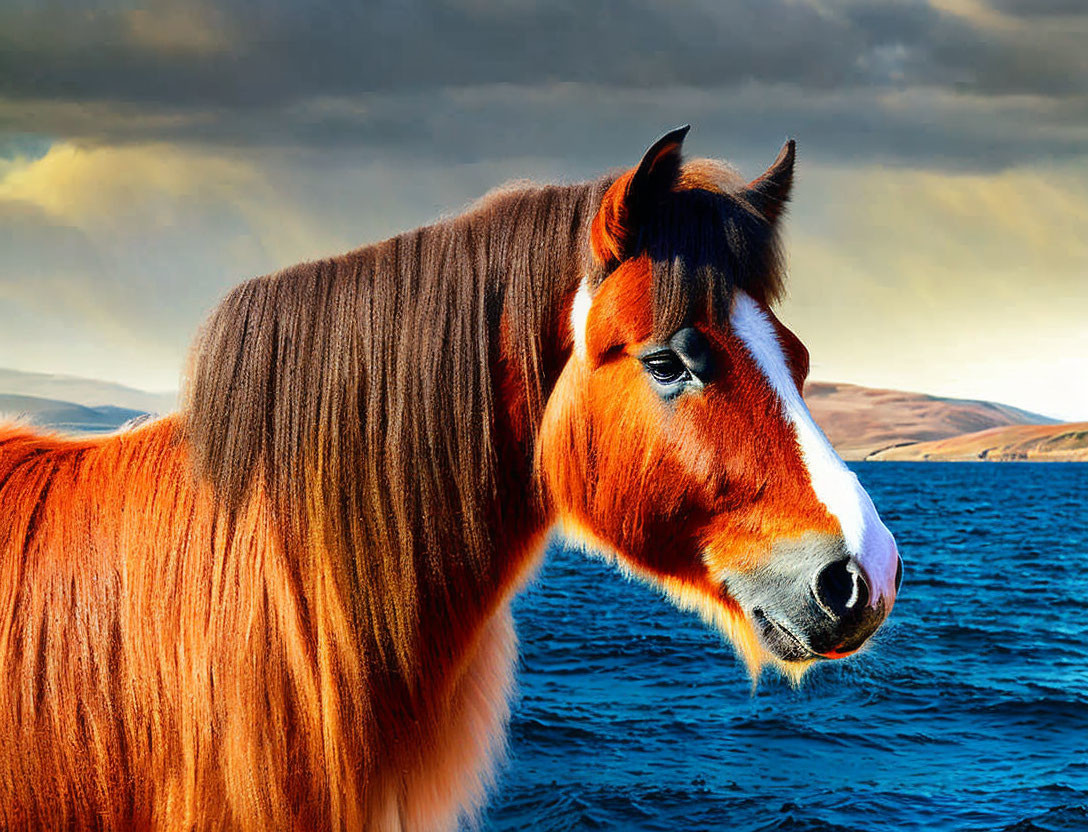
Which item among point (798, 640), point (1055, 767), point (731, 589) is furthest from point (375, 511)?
point (1055, 767)

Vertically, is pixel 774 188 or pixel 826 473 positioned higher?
pixel 774 188

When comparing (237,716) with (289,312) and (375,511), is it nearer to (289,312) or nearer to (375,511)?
(375,511)

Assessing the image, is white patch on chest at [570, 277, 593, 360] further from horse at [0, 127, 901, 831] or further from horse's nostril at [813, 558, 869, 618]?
horse's nostril at [813, 558, 869, 618]

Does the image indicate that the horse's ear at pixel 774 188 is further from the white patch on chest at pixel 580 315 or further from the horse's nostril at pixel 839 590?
the horse's nostril at pixel 839 590

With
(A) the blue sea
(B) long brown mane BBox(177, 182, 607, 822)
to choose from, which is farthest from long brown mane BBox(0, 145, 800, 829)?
(A) the blue sea

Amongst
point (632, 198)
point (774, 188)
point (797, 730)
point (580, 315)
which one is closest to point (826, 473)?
point (580, 315)

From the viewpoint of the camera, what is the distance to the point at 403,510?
2.59m

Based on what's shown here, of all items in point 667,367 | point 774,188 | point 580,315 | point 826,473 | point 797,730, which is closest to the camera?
point 826,473

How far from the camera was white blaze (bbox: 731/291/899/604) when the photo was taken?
238cm

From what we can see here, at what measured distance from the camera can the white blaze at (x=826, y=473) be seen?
2377 mm

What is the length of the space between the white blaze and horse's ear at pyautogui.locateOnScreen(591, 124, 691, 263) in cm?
37

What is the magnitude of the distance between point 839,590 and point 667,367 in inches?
30.4

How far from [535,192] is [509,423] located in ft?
2.47

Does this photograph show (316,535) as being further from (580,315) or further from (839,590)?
(839,590)
